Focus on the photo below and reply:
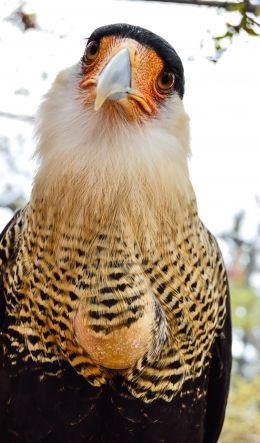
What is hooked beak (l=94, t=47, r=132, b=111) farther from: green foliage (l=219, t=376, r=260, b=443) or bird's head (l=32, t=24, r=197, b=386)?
green foliage (l=219, t=376, r=260, b=443)

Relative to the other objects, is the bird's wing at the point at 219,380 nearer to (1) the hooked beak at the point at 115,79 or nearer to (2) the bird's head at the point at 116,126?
(2) the bird's head at the point at 116,126

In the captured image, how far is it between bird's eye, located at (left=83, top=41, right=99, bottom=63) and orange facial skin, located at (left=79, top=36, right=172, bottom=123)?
1cm

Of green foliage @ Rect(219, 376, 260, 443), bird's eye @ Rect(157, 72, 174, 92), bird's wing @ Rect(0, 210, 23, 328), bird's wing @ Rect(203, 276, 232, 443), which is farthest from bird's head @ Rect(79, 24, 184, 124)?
green foliage @ Rect(219, 376, 260, 443)

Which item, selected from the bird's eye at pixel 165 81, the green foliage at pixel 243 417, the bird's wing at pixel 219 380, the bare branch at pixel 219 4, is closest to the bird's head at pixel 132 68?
the bird's eye at pixel 165 81

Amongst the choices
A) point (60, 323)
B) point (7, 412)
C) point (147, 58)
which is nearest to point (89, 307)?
point (60, 323)

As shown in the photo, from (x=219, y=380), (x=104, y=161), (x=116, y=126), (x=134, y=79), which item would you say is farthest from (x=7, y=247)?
(x=219, y=380)

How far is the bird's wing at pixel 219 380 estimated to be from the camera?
12.5 feet

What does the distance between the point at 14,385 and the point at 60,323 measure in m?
0.40

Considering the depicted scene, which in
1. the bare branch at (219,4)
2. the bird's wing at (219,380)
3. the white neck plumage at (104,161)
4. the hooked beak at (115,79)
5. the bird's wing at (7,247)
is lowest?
A: the bird's wing at (219,380)

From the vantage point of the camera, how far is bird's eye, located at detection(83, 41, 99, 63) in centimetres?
304

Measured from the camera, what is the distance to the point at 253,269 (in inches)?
431

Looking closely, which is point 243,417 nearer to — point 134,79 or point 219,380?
point 219,380

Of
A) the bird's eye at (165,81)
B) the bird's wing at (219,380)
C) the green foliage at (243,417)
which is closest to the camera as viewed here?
the bird's eye at (165,81)

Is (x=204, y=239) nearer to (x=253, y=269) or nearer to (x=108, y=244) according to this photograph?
(x=108, y=244)
